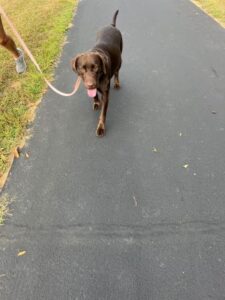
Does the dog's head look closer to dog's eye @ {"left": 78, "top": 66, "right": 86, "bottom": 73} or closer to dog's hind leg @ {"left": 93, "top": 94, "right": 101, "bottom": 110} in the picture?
dog's eye @ {"left": 78, "top": 66, "right": 86, "bottom": 73}

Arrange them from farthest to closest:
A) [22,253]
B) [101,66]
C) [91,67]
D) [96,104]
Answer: [96,104] < [101,66] < [91,67] < [22,253]

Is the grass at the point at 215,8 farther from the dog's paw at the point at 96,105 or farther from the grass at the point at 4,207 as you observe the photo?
the grass at the point at 4,207

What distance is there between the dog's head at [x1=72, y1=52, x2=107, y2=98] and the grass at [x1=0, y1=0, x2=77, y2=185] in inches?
49.7

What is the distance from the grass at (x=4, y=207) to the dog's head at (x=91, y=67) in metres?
1.67

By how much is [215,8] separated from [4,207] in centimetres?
870

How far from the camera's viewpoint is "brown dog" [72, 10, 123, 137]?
416cm

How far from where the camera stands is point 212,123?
15.8 feet

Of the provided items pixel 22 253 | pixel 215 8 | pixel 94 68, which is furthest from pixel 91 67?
pixel 215 8

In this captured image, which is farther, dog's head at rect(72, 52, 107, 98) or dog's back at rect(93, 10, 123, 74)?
dog's back at rect(93, 10, 123, 74)

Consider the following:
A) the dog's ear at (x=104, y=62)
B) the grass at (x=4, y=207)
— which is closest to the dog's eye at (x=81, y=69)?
the dog's ear at (x=104, y=62)

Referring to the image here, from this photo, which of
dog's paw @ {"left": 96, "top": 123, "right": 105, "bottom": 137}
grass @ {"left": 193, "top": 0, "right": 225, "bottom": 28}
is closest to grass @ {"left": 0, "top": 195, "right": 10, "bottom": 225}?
dog's paw @ {"left": 96, "top": 123, "right": 105, "bottom": 137}

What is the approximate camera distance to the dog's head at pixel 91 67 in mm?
4129

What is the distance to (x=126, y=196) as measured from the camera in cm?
372

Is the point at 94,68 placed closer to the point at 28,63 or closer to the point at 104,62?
the point at 104,62
